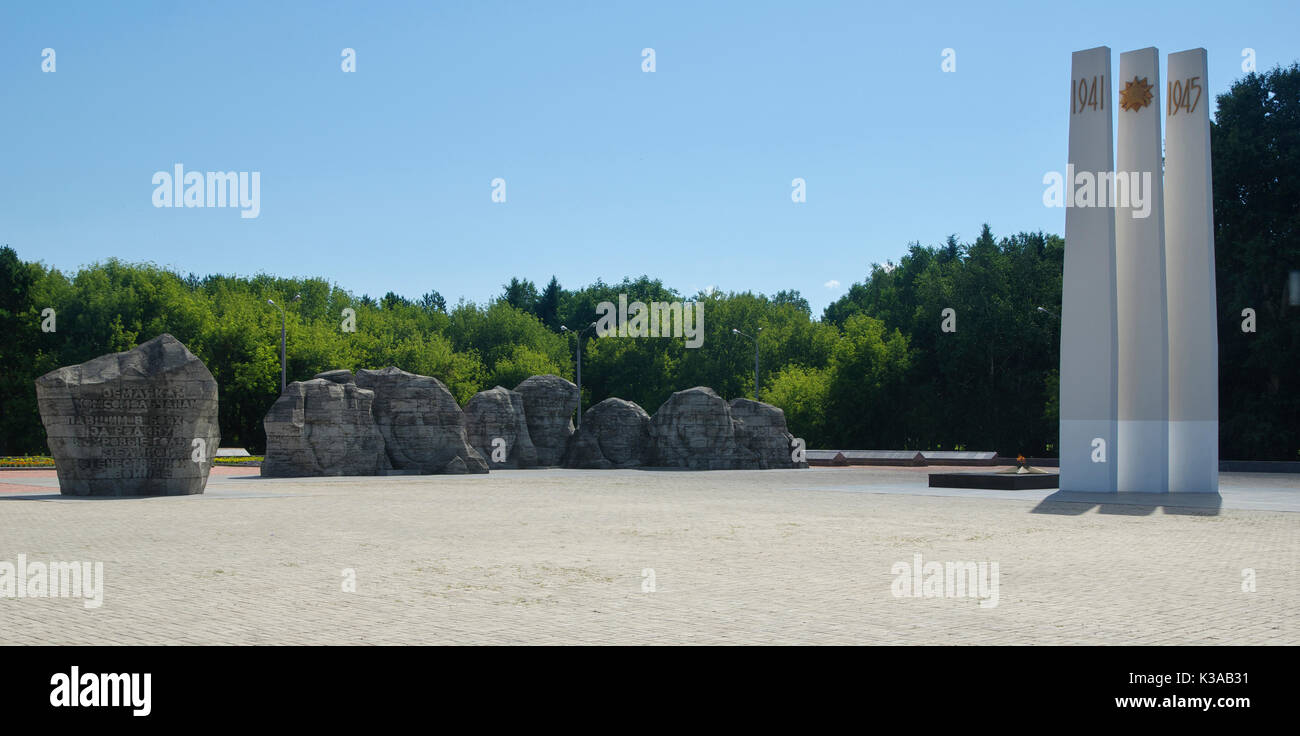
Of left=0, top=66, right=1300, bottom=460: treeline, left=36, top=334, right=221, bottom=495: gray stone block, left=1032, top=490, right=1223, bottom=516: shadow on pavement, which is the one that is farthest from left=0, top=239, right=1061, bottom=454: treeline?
left=36, top=334, right=221, bottom=495: gray stone block

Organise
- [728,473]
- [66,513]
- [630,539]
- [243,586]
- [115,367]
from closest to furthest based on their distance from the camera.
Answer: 1. [243,586]
2. [630,539]
3. [66,513]
4. [115,367]
5. [728,473]

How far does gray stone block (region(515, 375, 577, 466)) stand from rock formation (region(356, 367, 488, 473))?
649 cm

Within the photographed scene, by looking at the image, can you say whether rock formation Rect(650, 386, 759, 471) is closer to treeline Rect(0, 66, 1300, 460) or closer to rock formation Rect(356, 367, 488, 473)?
rock formation Rect(356, 367, 488, 473)

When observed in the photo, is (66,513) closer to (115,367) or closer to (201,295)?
(115,367)

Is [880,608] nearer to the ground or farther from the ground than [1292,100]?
nearer to the ground

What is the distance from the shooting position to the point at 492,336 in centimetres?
8925

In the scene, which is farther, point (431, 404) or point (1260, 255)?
point (1260, 255)

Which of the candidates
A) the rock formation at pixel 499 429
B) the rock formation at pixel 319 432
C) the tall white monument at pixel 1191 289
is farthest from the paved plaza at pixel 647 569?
the rock formation at pixel 499 429

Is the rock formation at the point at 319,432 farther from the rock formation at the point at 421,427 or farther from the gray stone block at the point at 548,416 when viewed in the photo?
the gray stone block at the point at 548,416

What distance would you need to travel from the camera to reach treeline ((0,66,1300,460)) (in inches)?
1730

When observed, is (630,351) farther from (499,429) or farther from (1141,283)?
(1141,283)

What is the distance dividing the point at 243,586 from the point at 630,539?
19.6 ft

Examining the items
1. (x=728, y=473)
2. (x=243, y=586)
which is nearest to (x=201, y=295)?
(x=728, y=473)

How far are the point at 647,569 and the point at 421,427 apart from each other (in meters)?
26.3
